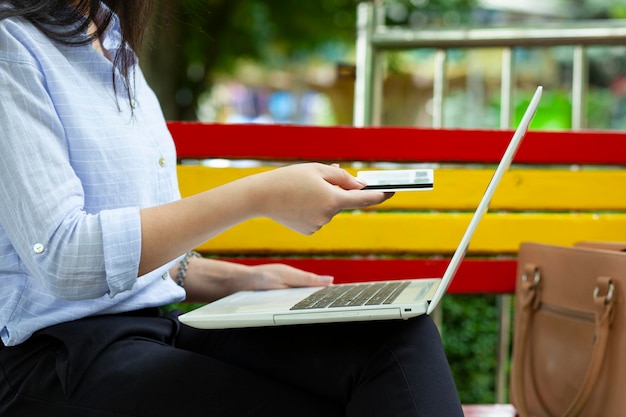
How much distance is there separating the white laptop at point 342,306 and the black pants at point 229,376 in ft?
0.22

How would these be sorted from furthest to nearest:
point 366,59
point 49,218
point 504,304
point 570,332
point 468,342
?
point 468,342 → point 366,59 → point 504,304 → point 570,332 → point 49,218

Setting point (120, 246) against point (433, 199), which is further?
point (433, 199)

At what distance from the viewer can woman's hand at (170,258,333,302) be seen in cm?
187

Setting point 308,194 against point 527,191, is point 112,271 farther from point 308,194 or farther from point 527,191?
point 527,191

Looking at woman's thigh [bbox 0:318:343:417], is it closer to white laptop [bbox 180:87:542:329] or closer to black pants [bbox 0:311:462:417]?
black pants [bbox 0:311:462:417]

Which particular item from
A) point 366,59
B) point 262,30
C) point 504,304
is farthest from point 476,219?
point 262,30

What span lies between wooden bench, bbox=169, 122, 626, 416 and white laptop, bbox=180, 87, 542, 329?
0.80m

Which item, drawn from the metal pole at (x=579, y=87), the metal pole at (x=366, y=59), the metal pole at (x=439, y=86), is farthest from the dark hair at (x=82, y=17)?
the metal pole at (x=579, y=87)

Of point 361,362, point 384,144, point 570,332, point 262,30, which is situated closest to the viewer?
point 361,362

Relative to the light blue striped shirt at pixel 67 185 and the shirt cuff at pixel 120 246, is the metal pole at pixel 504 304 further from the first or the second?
the shirt cuff at pixel 120 246

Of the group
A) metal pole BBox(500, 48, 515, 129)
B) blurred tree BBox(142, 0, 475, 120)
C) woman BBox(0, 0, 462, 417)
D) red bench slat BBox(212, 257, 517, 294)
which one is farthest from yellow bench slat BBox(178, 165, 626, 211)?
blurred tree BBox(142, 0, 475, 120)

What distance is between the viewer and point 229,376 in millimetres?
1424

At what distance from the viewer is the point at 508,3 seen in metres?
14.1

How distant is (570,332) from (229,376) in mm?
879
